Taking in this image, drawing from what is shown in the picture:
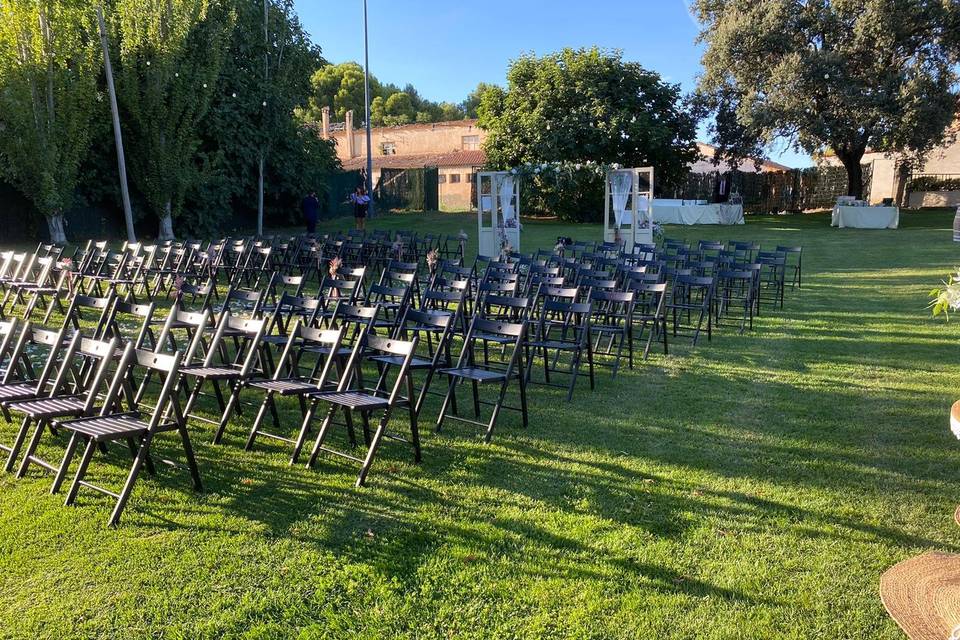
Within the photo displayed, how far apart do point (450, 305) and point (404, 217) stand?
2198cm

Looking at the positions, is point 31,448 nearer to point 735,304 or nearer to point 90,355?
point 90,355

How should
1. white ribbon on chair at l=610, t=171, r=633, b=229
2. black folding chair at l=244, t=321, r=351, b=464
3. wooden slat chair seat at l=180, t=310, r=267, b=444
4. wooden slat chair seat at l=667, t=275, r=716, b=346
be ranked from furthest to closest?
white ribbon on chair at l=610, t=171, r=633, b=229, wooden slat chair seat at l=667, t=275, r=716, b=346, wooden slat chair seat at l=180, t=310, r=267, b=444, black folding chair at l=244, t=321, r=351, b=464

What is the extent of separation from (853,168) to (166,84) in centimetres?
2757

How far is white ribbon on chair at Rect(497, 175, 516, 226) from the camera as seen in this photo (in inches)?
720

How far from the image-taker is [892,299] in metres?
12.0

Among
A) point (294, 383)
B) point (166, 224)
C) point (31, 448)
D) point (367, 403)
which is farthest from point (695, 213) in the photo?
point (31, 448)

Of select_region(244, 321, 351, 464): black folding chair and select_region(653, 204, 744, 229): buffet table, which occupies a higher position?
select_region(653, 204, 744, 229): buffet table

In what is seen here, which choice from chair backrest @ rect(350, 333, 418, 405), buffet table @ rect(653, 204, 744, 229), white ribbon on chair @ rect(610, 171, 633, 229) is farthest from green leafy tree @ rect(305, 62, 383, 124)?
chair backrest @ rect(350, 333, 418, 405)

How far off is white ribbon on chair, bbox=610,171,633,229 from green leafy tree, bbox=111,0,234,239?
38.3 ft

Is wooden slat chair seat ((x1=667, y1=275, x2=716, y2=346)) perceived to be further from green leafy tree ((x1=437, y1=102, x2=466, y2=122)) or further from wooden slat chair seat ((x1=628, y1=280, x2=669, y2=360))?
green leafy tree ((x1=437, y1=102, x2=466, y2=122))

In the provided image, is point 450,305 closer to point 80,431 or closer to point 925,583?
point 80,431

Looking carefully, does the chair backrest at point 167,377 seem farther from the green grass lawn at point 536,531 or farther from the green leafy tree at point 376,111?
the green leafy tree at point 376,111

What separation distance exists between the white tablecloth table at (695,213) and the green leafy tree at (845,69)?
335 centimetres

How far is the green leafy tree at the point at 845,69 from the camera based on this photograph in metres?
27.0
